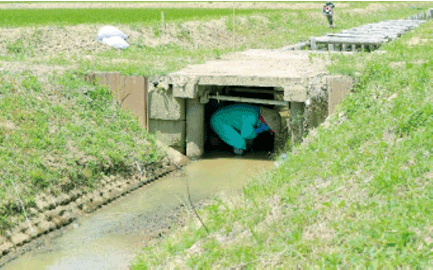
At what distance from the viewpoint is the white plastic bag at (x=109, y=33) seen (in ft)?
58.6

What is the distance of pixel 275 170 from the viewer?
9.27 meters

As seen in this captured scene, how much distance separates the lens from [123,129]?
12.8 meters

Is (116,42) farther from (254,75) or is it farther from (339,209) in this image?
(339,209)

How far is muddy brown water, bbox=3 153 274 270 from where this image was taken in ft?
28.0

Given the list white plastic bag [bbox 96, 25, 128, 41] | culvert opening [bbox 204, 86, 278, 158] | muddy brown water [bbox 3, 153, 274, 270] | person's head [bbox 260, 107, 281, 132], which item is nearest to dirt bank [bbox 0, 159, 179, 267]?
muddy brown water [bbox 3, 153, 274, 270]

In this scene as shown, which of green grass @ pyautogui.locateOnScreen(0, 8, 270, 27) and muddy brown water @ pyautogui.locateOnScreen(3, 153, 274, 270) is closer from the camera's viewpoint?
muddy brown water @ pyautogui.locateOnScreen(3, 153, 274, 270)

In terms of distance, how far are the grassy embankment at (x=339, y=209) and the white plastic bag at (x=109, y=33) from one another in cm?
934

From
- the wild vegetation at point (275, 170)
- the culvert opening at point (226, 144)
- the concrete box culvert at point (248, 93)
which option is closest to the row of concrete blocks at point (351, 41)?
the wild vegetation at point (275, 170)

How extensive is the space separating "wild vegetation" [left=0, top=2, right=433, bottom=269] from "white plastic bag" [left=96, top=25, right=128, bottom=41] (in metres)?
0.45

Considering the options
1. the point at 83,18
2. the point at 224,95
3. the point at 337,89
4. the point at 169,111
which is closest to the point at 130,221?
the point at 169,111

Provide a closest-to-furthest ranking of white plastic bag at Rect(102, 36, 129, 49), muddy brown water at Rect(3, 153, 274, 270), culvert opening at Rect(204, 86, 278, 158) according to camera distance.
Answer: muddy brown water at Rect(3, 153, 274, 270) → culvert opening at Rect(204, 86, 278, 158) → white plastic bag at Rect(102, 36, 129, 49)

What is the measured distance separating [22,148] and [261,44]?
1264cm

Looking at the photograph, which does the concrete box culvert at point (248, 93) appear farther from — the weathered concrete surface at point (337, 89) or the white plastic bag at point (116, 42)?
the white plastic bag at point (116, 42)

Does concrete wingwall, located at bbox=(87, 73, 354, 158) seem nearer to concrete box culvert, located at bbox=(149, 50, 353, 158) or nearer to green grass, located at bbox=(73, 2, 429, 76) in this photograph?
concrete box culvert, located at bbox=(149, 50, 353, 158)
